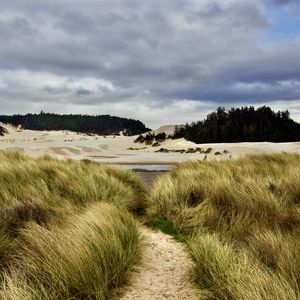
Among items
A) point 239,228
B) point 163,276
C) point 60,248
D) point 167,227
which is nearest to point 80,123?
point 167,227

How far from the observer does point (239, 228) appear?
608cm

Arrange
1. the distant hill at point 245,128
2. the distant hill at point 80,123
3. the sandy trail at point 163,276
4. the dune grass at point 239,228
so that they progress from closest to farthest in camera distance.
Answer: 1. the dune grass at point 239,228
2. the sandy trail at point 163,276
3. the distant hill at point 245,128
4. the distant hill at point 80,123

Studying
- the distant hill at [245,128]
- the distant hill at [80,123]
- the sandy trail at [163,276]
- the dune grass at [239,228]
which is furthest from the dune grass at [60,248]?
the distant hill at [80,123]

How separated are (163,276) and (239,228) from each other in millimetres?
1606

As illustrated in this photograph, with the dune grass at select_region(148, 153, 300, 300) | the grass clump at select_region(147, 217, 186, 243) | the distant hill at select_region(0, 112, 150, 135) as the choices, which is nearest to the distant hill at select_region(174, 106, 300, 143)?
the dune grass at select_region(148, 153, 300, 300)

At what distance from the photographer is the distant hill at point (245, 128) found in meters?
47.8

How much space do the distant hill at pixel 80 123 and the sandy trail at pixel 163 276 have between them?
110887 mm

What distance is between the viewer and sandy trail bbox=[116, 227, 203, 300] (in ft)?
14.5

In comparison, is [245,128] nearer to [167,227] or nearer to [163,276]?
[167,227]

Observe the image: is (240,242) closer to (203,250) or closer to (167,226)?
(203,250)

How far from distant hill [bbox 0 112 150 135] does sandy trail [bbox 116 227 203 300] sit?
11089 centimetres

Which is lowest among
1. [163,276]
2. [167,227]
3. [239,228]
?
[163,276]

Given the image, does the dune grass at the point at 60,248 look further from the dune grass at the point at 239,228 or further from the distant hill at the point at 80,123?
the distant hill at the point at 80,123

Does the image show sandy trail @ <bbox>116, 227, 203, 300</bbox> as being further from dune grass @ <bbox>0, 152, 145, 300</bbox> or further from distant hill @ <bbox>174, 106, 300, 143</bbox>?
distant hill @ <bbox>174, 106, 300, 143</bbox>
